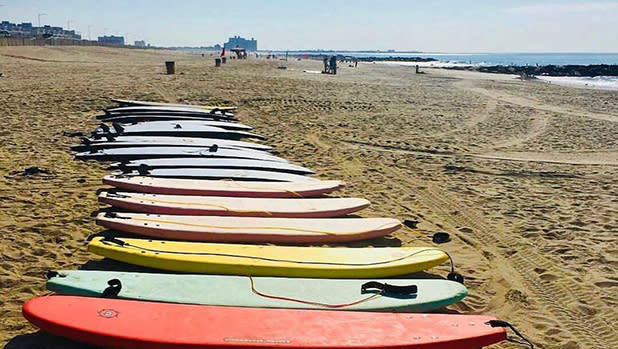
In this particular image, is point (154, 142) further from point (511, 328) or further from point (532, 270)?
point (511, 328)

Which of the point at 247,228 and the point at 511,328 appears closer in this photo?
the point at 511,328

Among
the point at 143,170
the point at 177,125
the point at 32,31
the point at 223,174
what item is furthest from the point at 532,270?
the point at 32,31

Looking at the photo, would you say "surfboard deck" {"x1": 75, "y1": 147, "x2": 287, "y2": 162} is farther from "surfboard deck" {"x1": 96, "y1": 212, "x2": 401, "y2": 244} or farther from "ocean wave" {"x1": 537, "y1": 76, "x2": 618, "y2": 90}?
"ocean wave" {"x1": 537, "y1": 76, "x2": 618, "y2": 90}

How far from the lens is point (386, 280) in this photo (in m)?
3.79

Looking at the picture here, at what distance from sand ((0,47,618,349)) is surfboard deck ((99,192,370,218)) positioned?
385mm

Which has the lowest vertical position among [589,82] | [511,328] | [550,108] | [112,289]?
[511,328]

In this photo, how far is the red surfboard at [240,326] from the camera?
2742 mm

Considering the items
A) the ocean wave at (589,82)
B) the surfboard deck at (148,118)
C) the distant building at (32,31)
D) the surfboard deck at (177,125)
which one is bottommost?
the surfboard deck at (177,125)

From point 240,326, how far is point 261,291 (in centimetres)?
55

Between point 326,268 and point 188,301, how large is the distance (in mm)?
1133

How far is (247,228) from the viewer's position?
468cm

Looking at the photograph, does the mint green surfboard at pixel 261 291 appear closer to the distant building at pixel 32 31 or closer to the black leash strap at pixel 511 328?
the black leash strap at pixel 511 328

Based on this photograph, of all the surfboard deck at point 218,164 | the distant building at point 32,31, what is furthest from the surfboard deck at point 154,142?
the distant building at point 32,31

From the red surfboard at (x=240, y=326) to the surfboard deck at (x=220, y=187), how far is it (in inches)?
107
